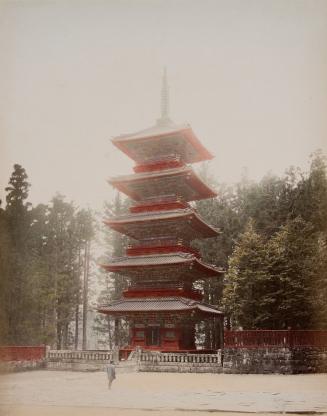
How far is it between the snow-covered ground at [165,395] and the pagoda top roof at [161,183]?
15.6 meters

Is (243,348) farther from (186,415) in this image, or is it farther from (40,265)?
(40,265)

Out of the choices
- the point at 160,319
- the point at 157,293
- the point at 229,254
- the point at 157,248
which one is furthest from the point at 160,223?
the point at 229,254

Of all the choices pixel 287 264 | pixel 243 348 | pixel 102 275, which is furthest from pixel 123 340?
pixel 243 348

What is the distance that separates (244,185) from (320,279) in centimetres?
2399

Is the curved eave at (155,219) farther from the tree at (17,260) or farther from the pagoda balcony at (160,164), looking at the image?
the tree at (17,260)

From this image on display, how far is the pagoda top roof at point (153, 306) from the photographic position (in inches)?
1219

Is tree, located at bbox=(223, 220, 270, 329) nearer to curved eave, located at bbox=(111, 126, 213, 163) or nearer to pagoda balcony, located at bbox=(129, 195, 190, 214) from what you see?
pagoda balcony, located at bbox=(129, 195, 190, 214)

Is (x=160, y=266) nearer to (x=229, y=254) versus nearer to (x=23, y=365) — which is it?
(x=23, y=365)

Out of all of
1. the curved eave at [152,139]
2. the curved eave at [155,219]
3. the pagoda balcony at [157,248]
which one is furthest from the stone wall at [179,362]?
the curved eave at [152,139]

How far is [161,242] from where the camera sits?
34.5 meters

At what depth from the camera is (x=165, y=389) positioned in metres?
18.5

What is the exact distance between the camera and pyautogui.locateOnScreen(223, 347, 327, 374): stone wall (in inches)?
1049

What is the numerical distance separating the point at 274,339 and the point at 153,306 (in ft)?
26.7

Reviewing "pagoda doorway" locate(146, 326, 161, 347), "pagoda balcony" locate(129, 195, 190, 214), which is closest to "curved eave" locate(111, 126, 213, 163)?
"pagoda balcony" locate(129, 195, 190, 214)
